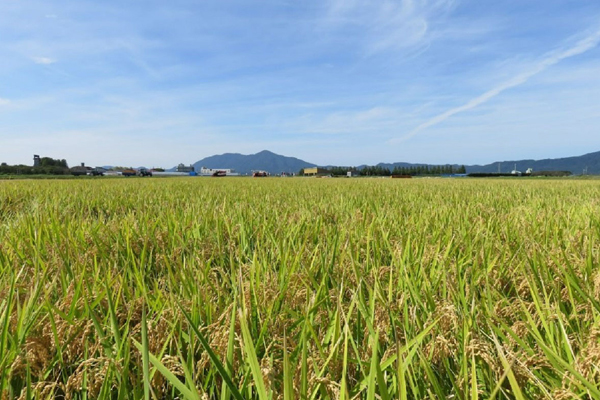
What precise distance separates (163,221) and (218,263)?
3.65 feet

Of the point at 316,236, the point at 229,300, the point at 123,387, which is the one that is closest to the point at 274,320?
the point at 229,300

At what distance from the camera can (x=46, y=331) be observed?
0.96 m

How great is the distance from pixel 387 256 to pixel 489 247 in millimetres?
506

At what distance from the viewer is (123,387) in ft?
2.29

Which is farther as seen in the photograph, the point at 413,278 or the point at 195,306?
the point at 413,278

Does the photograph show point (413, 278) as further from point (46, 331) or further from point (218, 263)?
point (46, 331)

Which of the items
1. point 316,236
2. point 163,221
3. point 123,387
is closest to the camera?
point 123,387

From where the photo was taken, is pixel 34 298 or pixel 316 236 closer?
pixel 34 298

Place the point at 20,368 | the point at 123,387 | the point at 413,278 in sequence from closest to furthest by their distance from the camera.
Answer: the point at 123,387 < the point at 20,368 < the point at 413,278

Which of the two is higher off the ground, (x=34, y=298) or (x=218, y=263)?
(x=34, y=298)

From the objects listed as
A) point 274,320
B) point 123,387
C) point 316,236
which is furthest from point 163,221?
point 123,387

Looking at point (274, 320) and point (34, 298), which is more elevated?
point (34, 298)

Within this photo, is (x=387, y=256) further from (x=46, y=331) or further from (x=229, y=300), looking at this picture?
(x=46, y=331)

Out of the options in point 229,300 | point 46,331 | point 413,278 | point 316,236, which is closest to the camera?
point 46,331
